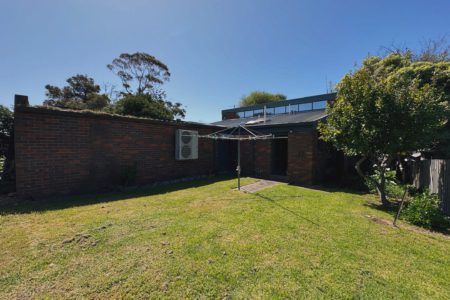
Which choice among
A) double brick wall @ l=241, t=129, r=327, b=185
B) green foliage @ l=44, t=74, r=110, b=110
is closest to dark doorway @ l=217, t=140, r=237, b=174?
double brick wall @ l=241, t=129, r=327, b=185

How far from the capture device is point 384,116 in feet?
16.7

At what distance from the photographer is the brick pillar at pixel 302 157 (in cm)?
795

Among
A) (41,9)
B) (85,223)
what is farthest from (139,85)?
(85,223)

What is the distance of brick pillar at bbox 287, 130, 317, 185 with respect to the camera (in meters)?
7.95

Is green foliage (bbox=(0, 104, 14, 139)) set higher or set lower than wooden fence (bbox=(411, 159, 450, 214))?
higher

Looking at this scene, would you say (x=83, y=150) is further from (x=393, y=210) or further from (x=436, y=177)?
(x=436, y=177)

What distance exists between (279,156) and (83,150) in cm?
880

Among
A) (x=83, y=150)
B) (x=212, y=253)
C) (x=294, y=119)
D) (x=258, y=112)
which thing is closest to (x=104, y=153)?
(x=83, y=150)

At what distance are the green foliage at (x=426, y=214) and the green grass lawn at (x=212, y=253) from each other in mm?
465

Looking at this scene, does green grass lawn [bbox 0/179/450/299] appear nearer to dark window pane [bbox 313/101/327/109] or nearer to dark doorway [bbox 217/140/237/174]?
dark doorway [bbox 217/140/237/174]

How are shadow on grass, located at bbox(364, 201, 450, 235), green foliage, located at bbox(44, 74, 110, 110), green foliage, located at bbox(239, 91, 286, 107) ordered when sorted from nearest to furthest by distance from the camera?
shadow on grass, located at bbox(364, 201, 450, 235) → green foliage, located at bbox(44, 74, 110, 110) → green foliage, located at bbox(239, 91, 286, 107)

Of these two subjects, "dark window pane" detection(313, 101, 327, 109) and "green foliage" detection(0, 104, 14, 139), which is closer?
"green foliage" detection(0, 104, 14, 139)

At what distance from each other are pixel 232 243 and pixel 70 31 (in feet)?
31.5

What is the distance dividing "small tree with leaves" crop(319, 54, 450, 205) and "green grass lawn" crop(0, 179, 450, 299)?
1779mm
